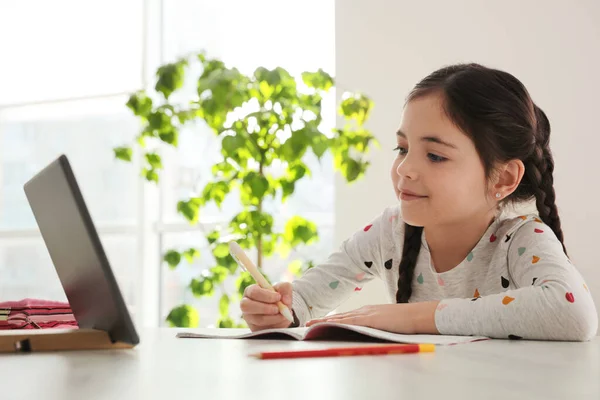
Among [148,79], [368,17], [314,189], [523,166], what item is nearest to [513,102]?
[523,166]

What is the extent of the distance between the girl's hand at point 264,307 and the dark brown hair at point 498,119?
1.50 feet

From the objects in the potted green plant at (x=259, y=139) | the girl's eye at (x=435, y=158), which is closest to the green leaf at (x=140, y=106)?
the potted green plant at (x=259, y=139)

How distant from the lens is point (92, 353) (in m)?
0.83

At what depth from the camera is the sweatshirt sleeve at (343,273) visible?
1.57 metres

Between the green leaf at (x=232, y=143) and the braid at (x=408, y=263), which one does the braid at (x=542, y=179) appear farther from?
the green leaf at (x=232, y=143)

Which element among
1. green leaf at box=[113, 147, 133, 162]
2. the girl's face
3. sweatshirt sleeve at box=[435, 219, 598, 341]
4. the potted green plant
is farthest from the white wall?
sweatshirt sleeve at box=[435, 219, 598, 341]

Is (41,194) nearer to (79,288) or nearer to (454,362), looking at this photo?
(79,288)

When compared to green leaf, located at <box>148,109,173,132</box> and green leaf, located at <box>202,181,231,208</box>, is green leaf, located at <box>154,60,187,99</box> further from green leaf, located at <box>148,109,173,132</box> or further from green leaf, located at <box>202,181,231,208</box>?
green leaf, located at <box>202,181,231,208</box>

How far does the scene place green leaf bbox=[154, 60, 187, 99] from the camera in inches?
108

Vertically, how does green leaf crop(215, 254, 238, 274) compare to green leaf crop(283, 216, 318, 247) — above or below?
below

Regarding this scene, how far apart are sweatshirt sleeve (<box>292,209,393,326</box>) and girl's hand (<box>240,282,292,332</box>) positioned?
11.2 inches

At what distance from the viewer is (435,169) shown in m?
1.36

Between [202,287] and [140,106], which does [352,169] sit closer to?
[202,287]

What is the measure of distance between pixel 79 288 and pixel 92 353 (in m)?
0.11
